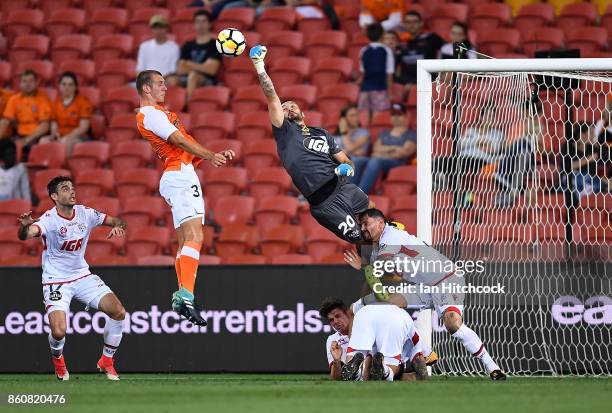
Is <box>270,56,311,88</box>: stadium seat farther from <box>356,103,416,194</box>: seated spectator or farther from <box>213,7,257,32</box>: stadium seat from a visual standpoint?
<box>356,103,416,194</box>: seated spectator

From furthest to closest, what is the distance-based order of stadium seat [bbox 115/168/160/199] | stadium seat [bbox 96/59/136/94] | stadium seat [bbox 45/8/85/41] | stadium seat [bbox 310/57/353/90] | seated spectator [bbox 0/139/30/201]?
1. stadium seat [bbox 45/8/85/41]
2. stadium seat [bbox 96/59/136/94]
3. stadium seat [bbox 310/57/353/90]
4. seated spectator [bbox 0/139/30/201]
5. stadium seat [bbox 115/168/160/199]

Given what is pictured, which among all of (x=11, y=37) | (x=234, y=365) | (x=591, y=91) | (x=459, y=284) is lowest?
(x=234, y=365)

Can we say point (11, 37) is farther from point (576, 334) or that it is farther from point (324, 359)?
point (576, 334)

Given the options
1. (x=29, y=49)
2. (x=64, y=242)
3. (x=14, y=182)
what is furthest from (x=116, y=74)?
(x=64, y=242)

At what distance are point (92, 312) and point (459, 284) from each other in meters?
4.58

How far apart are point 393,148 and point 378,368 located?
5.30m

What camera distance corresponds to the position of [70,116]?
58.1ft

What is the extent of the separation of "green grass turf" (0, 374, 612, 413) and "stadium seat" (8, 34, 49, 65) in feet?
30.8

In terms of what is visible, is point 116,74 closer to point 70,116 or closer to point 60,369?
point 70,116

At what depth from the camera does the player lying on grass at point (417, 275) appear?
11.1m

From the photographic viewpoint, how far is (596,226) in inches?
525

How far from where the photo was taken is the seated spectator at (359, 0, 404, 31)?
1764 cm

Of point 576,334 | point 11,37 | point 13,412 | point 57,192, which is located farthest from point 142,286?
point 11,37

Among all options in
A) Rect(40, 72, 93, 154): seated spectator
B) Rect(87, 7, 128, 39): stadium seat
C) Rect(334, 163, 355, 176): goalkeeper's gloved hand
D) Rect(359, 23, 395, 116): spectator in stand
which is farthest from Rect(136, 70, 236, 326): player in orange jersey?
Rect(87, 7, 128, 39): stadium seat
